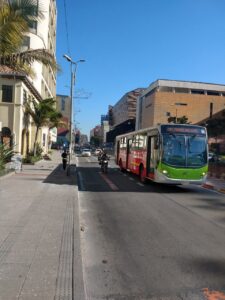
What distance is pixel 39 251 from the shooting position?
6617 mm

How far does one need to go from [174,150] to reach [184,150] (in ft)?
1.42

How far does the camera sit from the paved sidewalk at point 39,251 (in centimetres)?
498

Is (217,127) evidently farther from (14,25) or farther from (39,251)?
(39,251)

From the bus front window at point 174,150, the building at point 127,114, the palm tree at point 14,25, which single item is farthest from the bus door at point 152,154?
the building at point 127,114

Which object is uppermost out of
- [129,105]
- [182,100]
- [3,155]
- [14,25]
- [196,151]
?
[129,105]

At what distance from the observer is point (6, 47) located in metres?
15.8

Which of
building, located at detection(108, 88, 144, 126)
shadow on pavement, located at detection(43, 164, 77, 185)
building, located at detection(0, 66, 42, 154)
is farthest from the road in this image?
building, located at detection(108, 88, 144, 126)

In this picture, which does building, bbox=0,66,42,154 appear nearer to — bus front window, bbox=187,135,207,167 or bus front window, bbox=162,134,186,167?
bus front window, bbox=162,134,186,167

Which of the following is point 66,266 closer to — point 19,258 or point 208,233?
point 19,258

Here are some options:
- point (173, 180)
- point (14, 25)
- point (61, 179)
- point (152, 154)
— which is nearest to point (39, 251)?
point (14, 25)

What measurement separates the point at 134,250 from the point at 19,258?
7.70 feet

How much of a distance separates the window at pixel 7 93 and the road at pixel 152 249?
21.9 m

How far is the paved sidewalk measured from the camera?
196 inches

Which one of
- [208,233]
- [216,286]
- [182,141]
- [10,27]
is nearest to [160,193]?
[182,141]
